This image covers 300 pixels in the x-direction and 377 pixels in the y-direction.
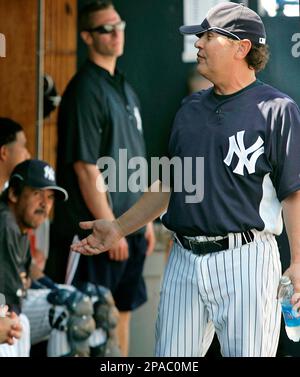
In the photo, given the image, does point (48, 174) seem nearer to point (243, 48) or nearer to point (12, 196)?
point (12, 196)

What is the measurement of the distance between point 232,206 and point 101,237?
1.99 feet

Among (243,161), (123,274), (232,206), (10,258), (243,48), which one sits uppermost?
(243,48)

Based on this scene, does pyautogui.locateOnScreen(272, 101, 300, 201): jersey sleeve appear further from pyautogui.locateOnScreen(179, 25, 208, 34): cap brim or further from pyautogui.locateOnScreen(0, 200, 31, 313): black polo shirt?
pyautogui.locateOnScreen(0, 200, 31, 313): black polo shirt

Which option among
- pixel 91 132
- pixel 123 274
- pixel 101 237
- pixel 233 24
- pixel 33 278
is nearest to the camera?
pixel 233 24

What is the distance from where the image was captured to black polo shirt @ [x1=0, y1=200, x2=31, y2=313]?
15.8 feet

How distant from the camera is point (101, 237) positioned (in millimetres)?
4109

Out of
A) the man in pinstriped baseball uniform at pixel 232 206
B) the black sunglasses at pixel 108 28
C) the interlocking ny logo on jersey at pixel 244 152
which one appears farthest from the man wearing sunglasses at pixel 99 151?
the interlocking ny logo on jersey at pixel 244 152

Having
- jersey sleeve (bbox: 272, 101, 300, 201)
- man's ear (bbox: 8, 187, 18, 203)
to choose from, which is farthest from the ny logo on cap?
jersey sleeve (bbox: 272, 101, 300, 201)

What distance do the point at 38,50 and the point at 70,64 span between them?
0.89m

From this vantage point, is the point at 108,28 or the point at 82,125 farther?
the point at 108,28

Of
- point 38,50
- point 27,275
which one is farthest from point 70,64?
point 27,275

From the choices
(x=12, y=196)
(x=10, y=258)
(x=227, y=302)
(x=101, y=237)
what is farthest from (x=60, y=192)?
(x=227, y=302)

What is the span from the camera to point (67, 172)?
5.64 m

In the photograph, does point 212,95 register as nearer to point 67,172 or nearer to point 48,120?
point 67,172
